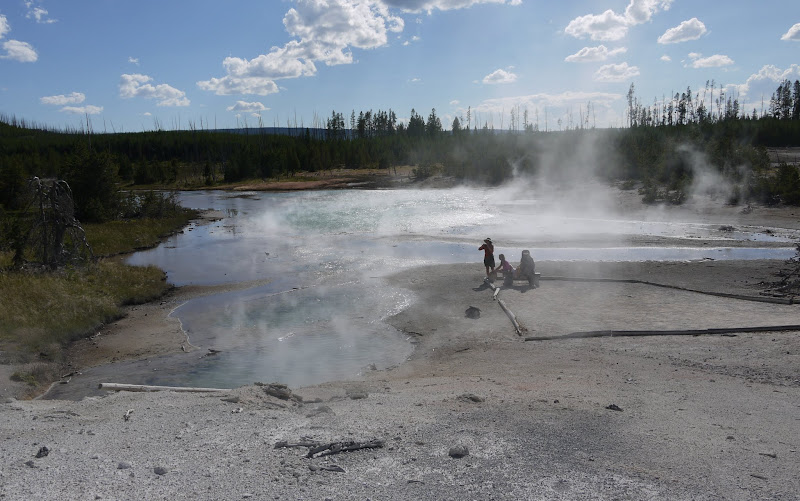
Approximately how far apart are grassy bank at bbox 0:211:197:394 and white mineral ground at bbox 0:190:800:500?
3.47ft

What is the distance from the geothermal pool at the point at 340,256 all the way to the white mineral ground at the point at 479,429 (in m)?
2.05

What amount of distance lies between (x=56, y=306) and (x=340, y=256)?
13.2 m

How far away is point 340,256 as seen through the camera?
90.3ft

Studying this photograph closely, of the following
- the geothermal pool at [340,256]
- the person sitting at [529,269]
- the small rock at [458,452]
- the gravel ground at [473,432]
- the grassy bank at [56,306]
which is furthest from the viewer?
the person sitting at [529,269]

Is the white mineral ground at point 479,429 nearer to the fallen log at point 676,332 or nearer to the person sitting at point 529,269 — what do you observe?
the fallen log at point 676,332

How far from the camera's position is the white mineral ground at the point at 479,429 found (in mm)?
6148

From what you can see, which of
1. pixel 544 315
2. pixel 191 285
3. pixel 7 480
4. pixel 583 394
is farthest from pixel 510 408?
pixel 191 285

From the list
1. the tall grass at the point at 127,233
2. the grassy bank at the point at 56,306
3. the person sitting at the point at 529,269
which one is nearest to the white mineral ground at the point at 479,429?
the grassy bank at the point at 56,306

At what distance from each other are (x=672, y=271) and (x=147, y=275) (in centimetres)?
1975

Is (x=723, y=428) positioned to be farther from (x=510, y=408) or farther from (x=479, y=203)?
(x=479, y=203)

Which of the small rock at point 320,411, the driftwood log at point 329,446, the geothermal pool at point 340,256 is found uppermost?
the driftwood log at point 329,446

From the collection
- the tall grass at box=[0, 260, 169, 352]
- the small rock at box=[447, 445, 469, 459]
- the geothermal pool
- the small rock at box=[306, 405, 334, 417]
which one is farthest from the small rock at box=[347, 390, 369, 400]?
the tall grass at box=[0, 260, 169, 352]

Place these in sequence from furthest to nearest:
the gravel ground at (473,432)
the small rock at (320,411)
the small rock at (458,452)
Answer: the small rock at (320,411)
the small rock at (458,452)
the gravel ground at (473,432)

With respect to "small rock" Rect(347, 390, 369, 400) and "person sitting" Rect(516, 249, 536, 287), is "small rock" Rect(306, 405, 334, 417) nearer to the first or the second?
"small rock" Rect(347, 390, 369, 400)
